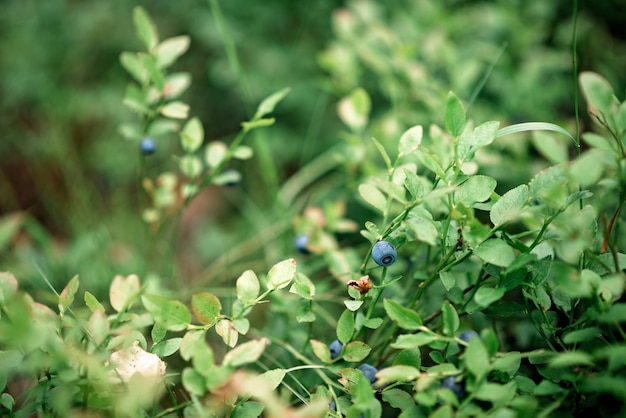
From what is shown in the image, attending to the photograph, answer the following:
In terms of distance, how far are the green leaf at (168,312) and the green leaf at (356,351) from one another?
0.78 ft

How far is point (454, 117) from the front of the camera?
0.70 metres

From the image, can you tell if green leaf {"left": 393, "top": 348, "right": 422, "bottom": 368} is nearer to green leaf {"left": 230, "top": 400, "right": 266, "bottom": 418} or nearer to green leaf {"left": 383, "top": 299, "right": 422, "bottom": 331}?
green leaf {"left": 383, "top": 299, "right": 422, "bottom": 331}

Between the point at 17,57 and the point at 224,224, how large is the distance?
1179 mm

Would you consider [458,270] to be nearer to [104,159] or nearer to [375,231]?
[375,231]

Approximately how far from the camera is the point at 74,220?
1.60 metres

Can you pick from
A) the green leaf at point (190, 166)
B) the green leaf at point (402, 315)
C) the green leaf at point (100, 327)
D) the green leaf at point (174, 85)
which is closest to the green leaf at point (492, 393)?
the green leaf at point (402, 315)

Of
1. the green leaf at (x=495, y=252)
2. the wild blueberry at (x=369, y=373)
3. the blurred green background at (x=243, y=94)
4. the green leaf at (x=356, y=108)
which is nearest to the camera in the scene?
the green leaf at (x=495, y=252)

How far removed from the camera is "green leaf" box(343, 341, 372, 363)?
73 cm

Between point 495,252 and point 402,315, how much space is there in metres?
0.15

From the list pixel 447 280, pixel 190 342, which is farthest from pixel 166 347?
pixel 447 280

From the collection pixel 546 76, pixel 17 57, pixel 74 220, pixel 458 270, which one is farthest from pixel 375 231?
pixel 17 57

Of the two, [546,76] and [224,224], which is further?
[224,224]

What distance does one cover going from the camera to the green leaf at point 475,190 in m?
0.68

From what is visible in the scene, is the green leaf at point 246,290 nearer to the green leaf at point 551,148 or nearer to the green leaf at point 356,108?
the green leaf at point 551,148
